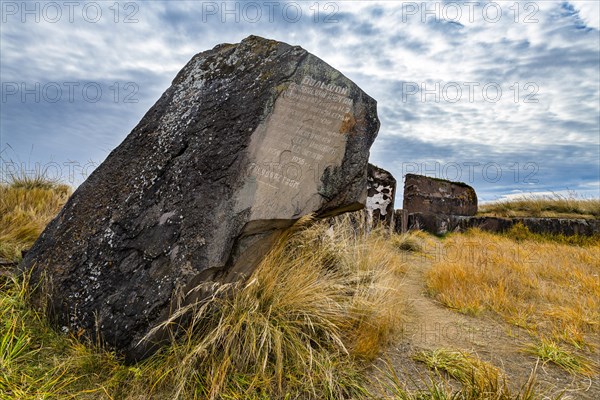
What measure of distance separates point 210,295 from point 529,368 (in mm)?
2028

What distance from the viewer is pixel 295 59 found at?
3219 millimetres

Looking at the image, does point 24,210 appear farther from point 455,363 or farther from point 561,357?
point 561,357

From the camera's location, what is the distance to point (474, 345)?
3037mm

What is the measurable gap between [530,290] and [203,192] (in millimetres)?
3452

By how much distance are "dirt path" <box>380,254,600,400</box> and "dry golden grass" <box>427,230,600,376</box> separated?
19cm

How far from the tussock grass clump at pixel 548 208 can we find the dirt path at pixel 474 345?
336 inches

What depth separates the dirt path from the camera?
2541 millimetres

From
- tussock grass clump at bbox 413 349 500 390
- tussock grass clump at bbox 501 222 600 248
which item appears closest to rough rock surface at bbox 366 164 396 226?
tussock grass clump at bbox 501 222 600 248

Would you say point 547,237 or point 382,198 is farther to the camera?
point 547,237

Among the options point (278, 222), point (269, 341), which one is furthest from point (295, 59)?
point (269, 341)

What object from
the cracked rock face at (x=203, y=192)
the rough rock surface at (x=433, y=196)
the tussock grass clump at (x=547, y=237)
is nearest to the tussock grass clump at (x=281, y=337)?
the cracked rock face at (x=203, y=192)

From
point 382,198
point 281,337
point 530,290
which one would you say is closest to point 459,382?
point 281,337

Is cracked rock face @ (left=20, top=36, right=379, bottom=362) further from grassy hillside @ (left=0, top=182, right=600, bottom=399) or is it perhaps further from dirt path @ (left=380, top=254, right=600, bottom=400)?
dirt path @ (left=380, top=254, right=600, bottom=400)

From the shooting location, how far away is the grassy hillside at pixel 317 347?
7.54 feet
